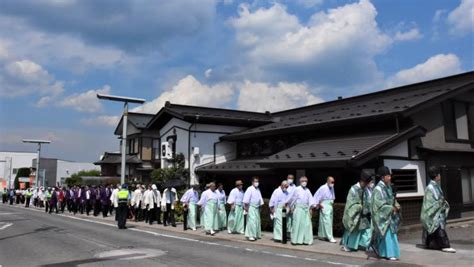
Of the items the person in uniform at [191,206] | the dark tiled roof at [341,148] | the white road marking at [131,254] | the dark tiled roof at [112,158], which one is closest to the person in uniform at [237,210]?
the person in uniform at [191,206]

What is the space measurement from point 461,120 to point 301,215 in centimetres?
995

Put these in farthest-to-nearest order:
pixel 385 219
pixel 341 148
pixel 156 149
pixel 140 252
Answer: pixel 156 149
pixel 341 148
pixel 140 252
pixel 385 219

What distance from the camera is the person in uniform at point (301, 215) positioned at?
1300cm

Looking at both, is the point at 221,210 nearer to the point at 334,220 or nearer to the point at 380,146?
the point at 334,220

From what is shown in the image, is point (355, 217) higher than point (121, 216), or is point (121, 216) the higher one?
point (355, 217)

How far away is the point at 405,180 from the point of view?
1592cm

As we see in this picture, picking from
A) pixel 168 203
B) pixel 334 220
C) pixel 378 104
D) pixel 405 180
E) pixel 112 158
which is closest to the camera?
pixel 334 220

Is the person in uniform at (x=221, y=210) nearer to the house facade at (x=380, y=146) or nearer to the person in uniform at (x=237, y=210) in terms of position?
the person in uniform at (x=237, y=210)

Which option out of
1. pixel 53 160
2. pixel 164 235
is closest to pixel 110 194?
pixel 164 235

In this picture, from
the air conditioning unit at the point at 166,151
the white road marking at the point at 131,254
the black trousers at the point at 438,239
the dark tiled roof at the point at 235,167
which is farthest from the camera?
the air conditioning unit at the point at 166,151

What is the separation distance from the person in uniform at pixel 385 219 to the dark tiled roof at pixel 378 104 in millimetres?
5818

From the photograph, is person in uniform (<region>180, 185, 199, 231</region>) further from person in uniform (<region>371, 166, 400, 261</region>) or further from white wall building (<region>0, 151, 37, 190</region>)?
white wall building (<region>0, 151, 37, 190</region>)

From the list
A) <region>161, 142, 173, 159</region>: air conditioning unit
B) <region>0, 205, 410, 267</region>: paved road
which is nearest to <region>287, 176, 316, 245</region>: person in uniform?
<region>0, 205, 410, 267</region>: paved road

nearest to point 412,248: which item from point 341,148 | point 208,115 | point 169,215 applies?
point 341,148
